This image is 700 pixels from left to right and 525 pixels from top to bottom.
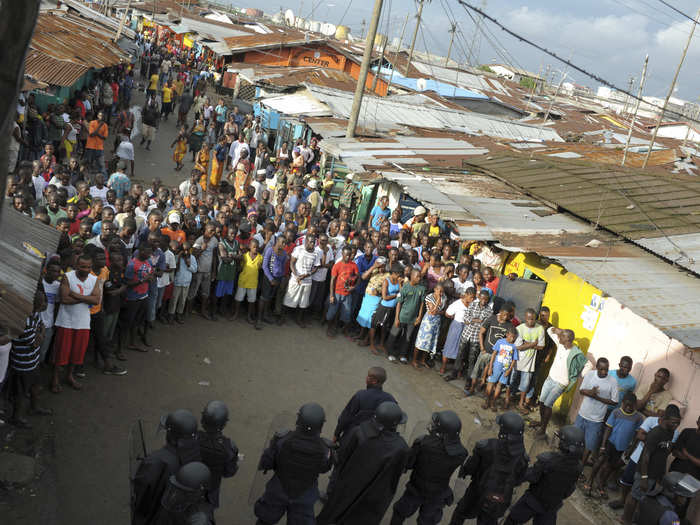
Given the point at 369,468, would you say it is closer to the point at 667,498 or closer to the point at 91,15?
the point at 667,498

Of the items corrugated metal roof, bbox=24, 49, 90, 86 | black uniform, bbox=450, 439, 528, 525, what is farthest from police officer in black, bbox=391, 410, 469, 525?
corrugated metal roof, bbox=24, 49, 90, 86

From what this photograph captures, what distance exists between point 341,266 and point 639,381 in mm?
4470

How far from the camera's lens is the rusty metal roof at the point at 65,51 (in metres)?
12.7

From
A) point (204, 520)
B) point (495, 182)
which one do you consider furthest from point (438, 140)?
point (204, 520)

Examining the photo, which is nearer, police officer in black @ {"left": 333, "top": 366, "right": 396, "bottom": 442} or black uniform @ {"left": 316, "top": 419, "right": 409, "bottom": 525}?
black uniform @ {"left": 316, "top": 419, "right": 409, "bottom": 525}

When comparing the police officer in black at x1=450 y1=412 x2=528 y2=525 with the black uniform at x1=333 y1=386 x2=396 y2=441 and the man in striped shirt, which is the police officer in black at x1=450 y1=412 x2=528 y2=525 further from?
the man in striped shirt

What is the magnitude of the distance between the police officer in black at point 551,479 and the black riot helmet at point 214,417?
8.53ft

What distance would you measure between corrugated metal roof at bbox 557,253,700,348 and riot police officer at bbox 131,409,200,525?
5104 millimetres

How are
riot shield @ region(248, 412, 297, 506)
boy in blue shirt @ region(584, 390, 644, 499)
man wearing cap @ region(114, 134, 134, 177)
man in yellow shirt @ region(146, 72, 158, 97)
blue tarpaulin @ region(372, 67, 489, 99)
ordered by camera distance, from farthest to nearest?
blue tarpaulin @ region(372, 67, 489, 99) → man in yellow shirt @ region(146, 72, 158, 97) → man wearing cap @ region(114, 134, 134, 177) → boy in blue shirt @ region(584, 390, 644, 499) → riot shield @ region(248, 412, 297, 506)

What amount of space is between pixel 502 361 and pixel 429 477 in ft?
13.0

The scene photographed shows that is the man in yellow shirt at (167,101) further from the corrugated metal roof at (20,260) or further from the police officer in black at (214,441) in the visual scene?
the police officer in black at (214,441)

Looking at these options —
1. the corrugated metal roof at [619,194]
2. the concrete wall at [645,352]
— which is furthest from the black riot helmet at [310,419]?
the corrugated metal roof at [619,194]

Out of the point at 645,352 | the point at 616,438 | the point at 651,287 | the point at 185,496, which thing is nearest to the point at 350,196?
the point at 651,287

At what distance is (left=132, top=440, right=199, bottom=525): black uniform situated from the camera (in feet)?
13.4
